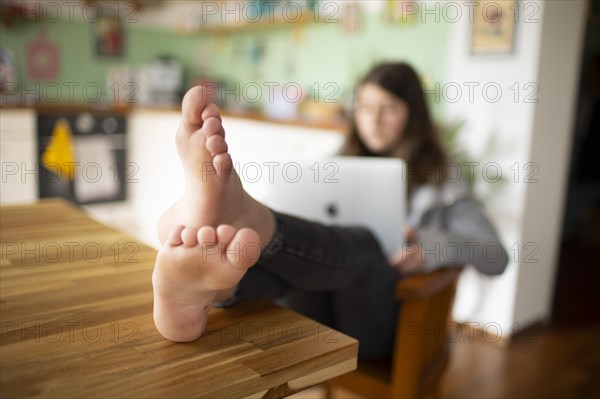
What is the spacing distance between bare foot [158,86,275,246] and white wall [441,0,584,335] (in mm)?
1797

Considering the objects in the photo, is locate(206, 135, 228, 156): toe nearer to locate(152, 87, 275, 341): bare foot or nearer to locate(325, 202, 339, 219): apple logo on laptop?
locate(152, 87, 275, 341): bare foot

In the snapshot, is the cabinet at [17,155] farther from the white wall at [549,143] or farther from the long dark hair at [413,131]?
the white wall at [549,143]

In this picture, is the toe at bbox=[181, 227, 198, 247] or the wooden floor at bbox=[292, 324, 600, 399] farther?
the wooden floor at bbox=[292, 324, 600, 399]

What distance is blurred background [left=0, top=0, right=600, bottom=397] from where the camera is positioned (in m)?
2.35

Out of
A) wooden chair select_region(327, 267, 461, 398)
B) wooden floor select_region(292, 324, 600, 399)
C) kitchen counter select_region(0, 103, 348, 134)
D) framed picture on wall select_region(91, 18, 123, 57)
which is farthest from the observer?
framed picture on wall select_region(91, 18, 123, 57)

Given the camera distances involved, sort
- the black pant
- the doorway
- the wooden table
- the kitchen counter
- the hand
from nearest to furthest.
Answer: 1. the wooden table
2. the black pant
3. the hand
4. the kitchen counter
5. the doorway

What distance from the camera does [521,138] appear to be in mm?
2336

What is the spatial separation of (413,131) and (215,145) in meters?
1.11

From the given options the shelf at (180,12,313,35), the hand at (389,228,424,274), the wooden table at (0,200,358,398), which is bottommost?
the hand at (389,228,424,274)

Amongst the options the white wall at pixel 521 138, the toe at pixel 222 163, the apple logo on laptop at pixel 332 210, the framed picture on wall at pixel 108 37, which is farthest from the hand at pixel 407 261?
the framed picture on wall at pixel 108 37

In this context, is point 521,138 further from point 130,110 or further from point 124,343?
point 130,110

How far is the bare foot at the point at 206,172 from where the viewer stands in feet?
2.61

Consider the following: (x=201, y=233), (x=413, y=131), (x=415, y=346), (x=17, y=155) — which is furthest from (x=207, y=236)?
(x=17, y=155)

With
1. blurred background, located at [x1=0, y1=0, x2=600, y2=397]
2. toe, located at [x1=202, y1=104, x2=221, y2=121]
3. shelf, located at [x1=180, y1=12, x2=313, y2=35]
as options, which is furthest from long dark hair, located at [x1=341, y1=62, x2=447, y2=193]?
shelf, located at [x1=180, y1=12, x2=313, y2=35]
